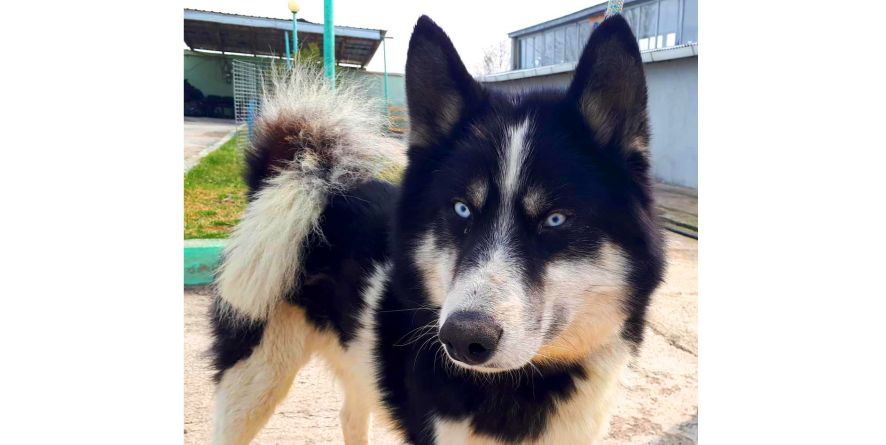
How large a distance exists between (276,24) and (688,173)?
1.97 meters

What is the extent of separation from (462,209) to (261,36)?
1.72m

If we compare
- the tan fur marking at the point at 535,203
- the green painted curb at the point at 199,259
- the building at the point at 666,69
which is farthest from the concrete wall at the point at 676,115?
the green painted curb at the point at 199,259

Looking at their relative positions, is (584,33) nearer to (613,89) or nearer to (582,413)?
(613,89)

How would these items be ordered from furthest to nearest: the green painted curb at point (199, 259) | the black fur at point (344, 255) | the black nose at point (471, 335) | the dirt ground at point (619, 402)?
the green painted curb at point (199, 259) → the dirt ground at point (619, 402) → the black fur at point (344, 255) → the black nose at point (471, 335)

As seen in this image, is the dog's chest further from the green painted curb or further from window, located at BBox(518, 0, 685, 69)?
the green painted curb

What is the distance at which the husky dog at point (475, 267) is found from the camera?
1.04 metres

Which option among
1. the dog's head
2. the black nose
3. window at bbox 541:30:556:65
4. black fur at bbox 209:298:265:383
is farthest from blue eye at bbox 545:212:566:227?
window at bbox 541:30:556:65

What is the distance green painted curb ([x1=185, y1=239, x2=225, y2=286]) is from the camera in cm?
306

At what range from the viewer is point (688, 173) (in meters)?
2.20

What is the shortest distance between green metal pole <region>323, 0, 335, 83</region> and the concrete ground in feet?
1.73

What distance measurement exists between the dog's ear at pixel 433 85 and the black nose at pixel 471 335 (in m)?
0.58

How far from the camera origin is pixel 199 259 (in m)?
3.12

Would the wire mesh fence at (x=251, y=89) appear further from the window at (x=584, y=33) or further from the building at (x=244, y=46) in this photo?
the window at (x=584, y=33)
